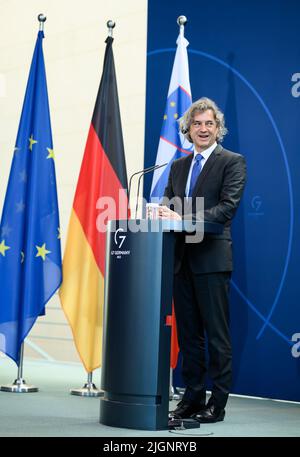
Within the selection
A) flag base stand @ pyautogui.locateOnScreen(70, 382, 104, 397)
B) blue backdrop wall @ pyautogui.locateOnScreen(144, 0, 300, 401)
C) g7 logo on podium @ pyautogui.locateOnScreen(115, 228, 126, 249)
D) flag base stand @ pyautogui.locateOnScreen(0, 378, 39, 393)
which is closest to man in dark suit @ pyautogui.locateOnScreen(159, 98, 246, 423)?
g7 logo on podium @ pyautogui.locateOnScreen(115, 228, 126, 249)

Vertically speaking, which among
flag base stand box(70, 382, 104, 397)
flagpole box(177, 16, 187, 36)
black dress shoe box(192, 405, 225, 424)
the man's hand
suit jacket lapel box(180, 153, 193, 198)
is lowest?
flag base stand box(70, 382, 104, 397)

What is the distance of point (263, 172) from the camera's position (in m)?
4.88

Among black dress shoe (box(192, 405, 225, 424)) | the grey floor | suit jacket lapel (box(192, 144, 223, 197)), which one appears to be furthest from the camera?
suit jacket lapel (box(192, 144, 223, 197))

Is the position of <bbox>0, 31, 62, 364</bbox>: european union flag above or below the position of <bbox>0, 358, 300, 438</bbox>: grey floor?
above

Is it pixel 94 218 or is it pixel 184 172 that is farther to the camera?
pixel 94 218

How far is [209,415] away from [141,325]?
0.68 m

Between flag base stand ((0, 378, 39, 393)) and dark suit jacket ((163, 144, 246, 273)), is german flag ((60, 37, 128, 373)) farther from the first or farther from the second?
dark suit jacket ((163, 144, 246, 273))

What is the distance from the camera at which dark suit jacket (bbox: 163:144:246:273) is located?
12.2 ft

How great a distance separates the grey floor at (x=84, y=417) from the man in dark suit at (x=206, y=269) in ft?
0.75

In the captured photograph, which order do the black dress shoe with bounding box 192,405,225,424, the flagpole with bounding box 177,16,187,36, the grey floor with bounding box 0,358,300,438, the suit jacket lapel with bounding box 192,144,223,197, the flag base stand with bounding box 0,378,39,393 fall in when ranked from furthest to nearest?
the flagpole with bounding box 177,16,187,36
the flag base stand with bounding box 0,378,39,393
the suit jacket lapel with bounding box 192,144,223,197
the black dress shoe with bounding box 192,405,225,424
the grey floor with bounding box 0,358,300,438

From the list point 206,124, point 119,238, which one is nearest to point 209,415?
point 119,238

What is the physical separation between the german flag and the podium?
1.39 m

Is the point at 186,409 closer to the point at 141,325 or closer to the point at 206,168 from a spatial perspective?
the point at 141,325
